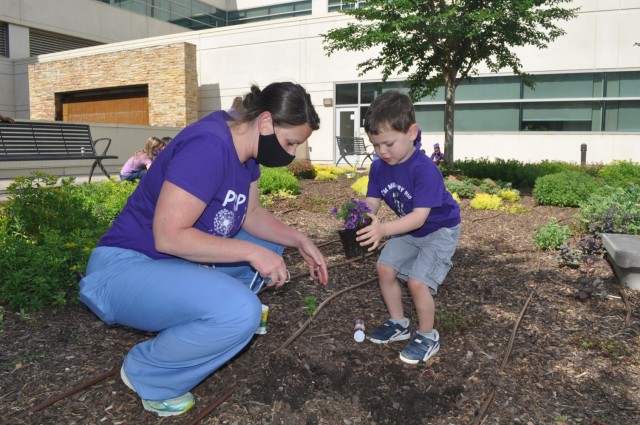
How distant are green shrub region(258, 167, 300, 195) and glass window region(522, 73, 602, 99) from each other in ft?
35.0

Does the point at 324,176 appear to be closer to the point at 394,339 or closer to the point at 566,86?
the point at 394,339

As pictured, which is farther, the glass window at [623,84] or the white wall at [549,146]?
the white wall at [549,146]

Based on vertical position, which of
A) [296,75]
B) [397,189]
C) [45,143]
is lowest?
[397,189]

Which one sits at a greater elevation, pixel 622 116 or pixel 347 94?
pixel 347 94

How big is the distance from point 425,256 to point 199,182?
153 cm

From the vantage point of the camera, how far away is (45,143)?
32.0 ft

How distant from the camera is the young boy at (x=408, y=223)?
294cm

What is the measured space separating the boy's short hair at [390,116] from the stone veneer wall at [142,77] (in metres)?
18.3

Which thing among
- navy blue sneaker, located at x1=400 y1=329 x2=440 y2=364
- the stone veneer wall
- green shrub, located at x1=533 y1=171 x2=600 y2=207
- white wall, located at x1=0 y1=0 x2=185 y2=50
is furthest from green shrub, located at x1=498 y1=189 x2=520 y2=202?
white wall, located at x1=0 y1=0 x2=185 y2=50

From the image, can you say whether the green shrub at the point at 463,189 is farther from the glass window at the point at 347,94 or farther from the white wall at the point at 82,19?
the white wall at the point at 82,19

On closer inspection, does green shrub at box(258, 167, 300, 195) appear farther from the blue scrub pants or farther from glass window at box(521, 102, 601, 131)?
glass window at box(521, 102, 601, 131)

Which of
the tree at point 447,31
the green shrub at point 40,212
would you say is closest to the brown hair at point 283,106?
the green shrub at point 40,212

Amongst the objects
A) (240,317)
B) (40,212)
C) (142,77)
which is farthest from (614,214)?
(142,77)

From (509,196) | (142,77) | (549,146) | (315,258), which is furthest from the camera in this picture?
(142,77)
